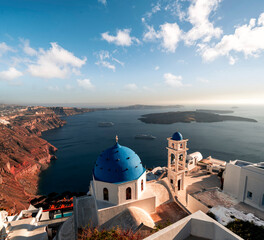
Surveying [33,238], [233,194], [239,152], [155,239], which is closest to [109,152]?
[155,239]

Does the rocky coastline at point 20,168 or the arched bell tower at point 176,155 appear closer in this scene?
the arched bell tower at point 176,155

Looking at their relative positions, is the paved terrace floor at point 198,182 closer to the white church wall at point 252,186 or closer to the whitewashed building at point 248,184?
the whitewashed building at point 248,184

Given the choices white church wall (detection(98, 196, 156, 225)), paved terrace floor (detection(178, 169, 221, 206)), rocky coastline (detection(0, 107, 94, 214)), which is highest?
white church wall (detection(98, 196, 156, 225))

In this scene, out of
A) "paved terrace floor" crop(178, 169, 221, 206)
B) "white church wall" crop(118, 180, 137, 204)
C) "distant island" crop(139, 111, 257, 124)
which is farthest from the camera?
"distant island" crop(139, 111, 257, 124)

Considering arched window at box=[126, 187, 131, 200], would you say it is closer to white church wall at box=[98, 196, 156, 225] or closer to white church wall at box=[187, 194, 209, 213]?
white church wall at box=[98, 196, 156, 225]

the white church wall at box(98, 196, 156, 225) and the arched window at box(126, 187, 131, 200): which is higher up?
the arched window at box(126, 187, 131, 200)

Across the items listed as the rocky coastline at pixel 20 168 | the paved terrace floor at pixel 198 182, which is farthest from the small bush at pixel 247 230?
the rocky coastline at pixel 20 168

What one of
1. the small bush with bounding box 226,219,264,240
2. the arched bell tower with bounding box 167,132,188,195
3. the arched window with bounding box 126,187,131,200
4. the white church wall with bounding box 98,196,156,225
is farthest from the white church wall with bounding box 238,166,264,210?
the arched window with bounding box 126,187,131,200
